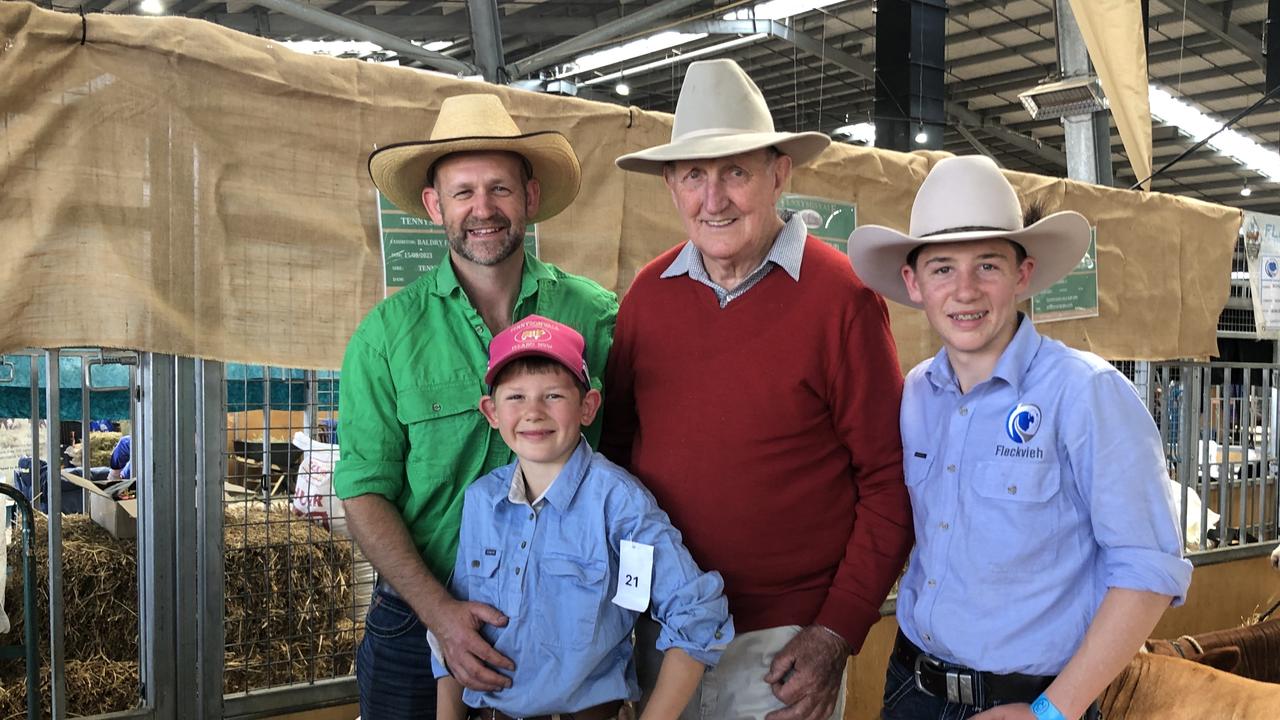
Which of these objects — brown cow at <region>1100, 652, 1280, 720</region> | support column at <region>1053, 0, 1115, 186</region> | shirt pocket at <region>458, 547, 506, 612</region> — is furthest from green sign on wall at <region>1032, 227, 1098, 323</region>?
shirt pocket at <region>458, 547, 506, 612</region>

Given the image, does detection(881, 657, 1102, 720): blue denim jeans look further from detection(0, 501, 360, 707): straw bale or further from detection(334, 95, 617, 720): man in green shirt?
detection(0, 501, 360, 707): straw bale

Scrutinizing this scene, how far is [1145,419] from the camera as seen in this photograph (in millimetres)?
1921

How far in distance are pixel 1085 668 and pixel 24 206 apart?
112 inches

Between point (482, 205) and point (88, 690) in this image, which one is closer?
point (482, 205)

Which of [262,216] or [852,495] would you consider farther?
[262,216]

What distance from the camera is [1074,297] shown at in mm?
5422

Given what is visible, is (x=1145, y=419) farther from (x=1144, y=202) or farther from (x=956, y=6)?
(x=956, y=6)

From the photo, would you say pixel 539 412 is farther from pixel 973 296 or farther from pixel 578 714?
pixel 973 296

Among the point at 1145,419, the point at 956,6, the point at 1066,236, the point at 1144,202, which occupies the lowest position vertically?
the point at 1145,419

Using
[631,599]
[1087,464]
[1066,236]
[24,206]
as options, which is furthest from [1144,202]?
[24,206]

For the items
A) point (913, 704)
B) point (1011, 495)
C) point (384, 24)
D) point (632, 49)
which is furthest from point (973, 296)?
point (632, 49)

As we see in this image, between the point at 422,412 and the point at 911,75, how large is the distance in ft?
24.4

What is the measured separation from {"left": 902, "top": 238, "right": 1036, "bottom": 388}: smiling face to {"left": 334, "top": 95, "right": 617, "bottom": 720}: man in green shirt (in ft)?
2.49

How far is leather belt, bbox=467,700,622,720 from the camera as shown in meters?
2.08
